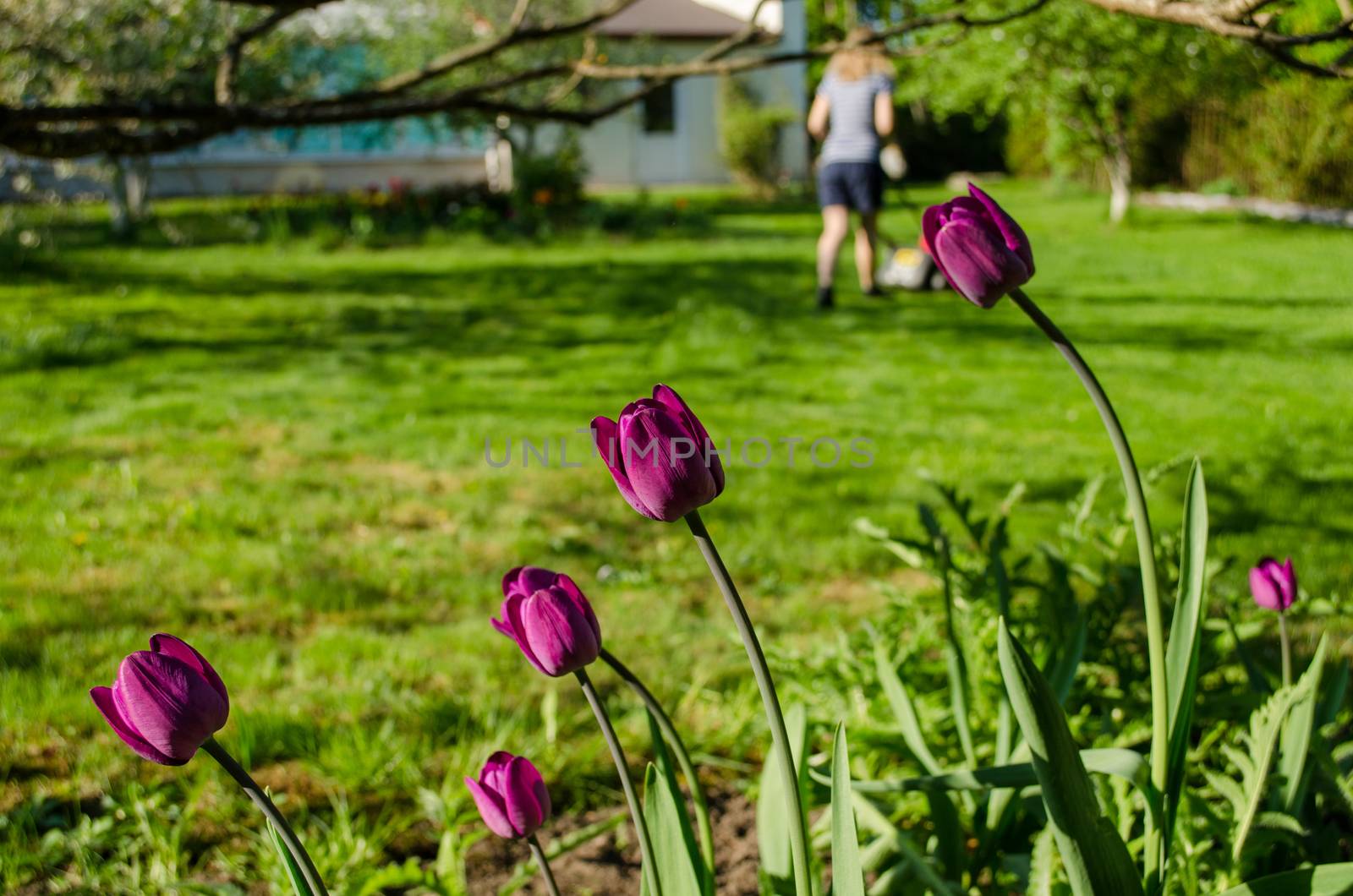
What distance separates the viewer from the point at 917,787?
1.20 meters

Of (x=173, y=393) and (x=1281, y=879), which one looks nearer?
(x=1281, y=879)

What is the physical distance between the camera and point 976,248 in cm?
89

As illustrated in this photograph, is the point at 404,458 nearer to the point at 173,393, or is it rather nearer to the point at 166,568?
the point at 166,568

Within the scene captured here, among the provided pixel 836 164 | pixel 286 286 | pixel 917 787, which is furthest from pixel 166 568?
pixel 286 286

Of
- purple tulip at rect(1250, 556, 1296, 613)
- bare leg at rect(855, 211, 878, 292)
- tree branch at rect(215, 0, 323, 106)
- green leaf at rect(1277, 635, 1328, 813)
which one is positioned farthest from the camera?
bare leg at rect(855, 211, 878, 292)

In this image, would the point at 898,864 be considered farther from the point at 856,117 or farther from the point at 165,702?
the point at 856,117

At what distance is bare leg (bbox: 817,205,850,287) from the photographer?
22.5ft

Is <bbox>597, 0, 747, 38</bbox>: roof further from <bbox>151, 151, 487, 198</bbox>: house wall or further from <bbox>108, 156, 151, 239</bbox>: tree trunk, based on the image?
<bbox>108, 156, 151, 239</bbox>: tree trunk

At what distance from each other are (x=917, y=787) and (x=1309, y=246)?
37.1 ft

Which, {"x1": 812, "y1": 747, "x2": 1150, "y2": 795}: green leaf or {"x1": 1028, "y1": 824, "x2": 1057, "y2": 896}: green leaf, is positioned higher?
{"x1": 812, "y1": 747, "x2": 1150, "y2": 795}: green leaf

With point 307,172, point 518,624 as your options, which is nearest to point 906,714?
point 518,624

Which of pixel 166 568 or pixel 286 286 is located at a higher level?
pixel 286 286

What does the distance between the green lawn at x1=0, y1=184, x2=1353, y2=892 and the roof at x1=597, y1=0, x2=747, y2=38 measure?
14.6 meters

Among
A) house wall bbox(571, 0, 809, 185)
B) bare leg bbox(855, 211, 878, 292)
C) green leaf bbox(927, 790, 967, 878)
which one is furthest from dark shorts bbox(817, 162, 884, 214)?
house wall bbox(571, 0, 809, 185)
